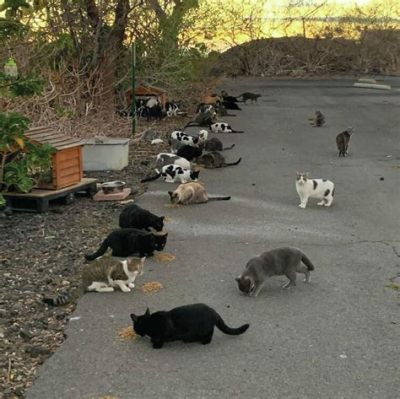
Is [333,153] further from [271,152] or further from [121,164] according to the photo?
[121,164]

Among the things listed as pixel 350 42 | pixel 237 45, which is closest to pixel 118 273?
pixel 237 45

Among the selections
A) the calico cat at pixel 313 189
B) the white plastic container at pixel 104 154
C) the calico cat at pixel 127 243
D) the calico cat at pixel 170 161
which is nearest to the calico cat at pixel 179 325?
the calico cat at pixel 127 243

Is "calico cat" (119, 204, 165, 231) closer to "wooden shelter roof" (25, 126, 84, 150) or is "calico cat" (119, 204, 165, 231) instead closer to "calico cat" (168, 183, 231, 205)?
"calico cat" (168, 183, 231, 205)

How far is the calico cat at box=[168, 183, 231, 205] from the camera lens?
913 cm

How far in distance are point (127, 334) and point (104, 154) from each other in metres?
6.50

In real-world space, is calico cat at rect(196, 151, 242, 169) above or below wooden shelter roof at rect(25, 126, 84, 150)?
below

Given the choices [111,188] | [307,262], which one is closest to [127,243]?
[307,262]

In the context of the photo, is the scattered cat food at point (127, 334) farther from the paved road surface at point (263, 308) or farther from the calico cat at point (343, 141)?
the calico cat at point (343, 141)

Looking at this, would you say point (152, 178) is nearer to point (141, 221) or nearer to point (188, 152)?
point (188, 152)

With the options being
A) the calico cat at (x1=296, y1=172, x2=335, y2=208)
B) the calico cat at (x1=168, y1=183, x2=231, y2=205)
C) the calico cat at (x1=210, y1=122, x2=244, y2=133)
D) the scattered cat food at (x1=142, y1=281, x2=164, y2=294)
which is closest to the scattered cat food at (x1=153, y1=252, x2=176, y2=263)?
the scattered cat food at (x1=142, y1=281, x2=164, y2=294)

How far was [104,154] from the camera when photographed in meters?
11.2

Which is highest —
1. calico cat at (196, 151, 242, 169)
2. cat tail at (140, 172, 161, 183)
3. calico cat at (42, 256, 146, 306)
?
calico cat at (196, 151, 242, 169)

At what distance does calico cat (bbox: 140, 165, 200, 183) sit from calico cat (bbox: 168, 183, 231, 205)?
1192 mm

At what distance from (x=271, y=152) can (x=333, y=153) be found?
1336mm
